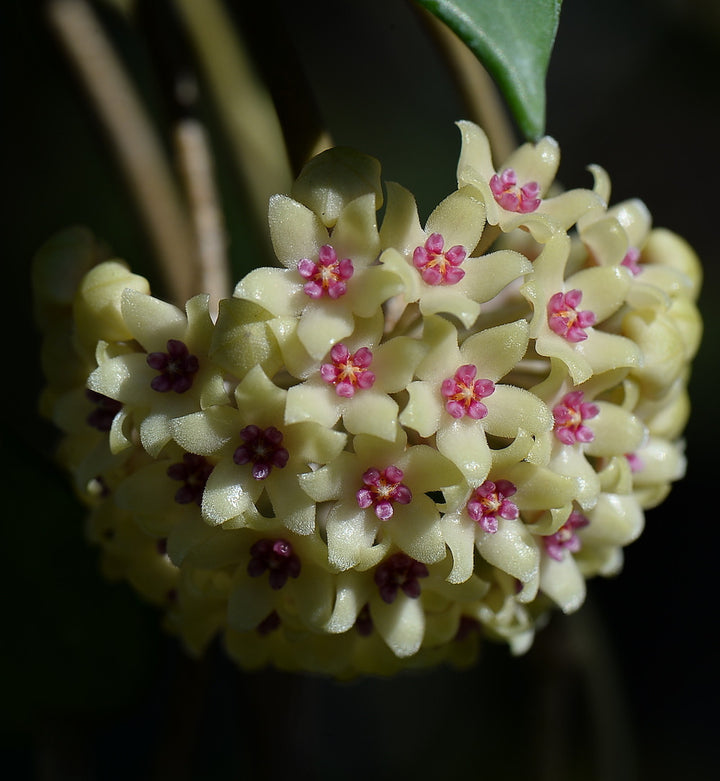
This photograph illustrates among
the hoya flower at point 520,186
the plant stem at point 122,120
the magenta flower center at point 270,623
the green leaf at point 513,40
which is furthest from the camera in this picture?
the plant stem at point 122,120

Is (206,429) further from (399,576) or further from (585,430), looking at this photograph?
(585,430)

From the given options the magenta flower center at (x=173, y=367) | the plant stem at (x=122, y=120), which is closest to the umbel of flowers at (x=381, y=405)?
the magenta flower center at (x=173, y=367)

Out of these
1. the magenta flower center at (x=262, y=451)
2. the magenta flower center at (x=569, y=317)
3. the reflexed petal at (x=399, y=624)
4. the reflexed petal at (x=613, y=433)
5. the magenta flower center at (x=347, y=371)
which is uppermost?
the magenta flower center at (x=347, y=371)

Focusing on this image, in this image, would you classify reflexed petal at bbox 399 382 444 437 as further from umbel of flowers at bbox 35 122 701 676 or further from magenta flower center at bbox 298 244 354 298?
magenta flower center at bbox 298 244 354 298

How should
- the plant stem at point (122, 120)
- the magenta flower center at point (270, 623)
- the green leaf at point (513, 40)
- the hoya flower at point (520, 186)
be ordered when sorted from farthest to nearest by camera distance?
1. the plant stem at point (122, 120)
2. the magenta flower center at point (270, 623)
3. the hoya flower at point (520, 186)
4. the green leaf at point (513, 40)

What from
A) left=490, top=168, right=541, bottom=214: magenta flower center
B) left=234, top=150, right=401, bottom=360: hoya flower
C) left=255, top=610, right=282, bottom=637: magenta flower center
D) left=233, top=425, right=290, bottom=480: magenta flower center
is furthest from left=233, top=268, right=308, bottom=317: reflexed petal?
left=255, top=610, right=282, bottom=637: magenta flower center

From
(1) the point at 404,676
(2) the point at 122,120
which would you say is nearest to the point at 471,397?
(2) the point at 122,120

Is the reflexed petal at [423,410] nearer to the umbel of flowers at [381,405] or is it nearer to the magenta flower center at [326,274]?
the umbel of flowers at [381,405]
